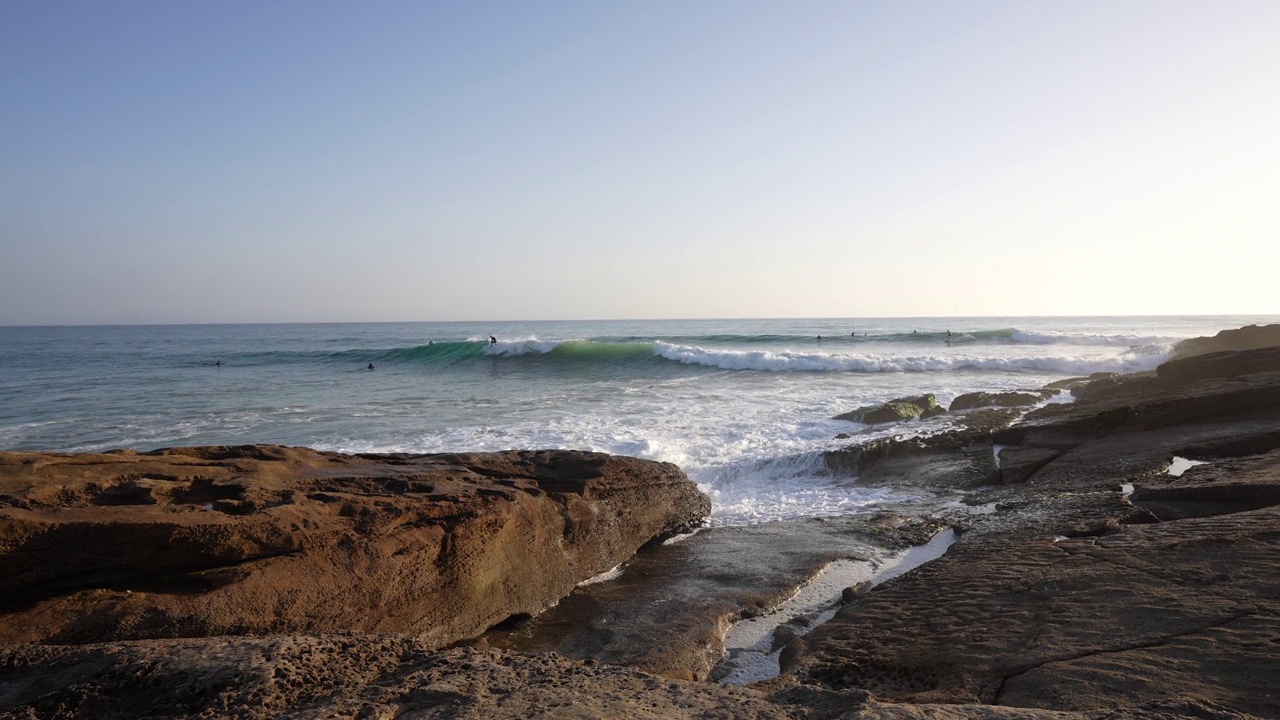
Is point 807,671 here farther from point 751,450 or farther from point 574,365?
point 574,365

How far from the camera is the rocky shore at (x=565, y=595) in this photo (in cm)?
239

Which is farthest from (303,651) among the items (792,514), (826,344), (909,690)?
(826,344)

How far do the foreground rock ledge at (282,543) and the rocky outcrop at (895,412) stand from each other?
23.3 ft

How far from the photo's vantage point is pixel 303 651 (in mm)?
2555

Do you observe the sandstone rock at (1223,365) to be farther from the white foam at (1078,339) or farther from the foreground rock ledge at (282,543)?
the white foam at (1078,339)

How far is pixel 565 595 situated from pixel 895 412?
27.6 feet

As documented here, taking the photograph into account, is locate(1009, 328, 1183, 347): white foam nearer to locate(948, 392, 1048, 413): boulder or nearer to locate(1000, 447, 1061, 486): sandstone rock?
locate(948, 392, 1048, 413): boulder

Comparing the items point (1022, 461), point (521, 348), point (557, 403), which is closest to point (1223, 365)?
point (1022, 461)

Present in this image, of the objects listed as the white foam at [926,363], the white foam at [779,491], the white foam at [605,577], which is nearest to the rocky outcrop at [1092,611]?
the white foam at [779,491]

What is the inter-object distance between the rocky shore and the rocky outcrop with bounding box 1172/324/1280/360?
618 inches

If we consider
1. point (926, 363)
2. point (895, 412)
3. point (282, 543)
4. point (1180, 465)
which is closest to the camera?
point (282, 543)

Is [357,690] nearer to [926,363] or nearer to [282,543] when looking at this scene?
[282,543]

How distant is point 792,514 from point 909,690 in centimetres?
391

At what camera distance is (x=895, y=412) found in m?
11.7
